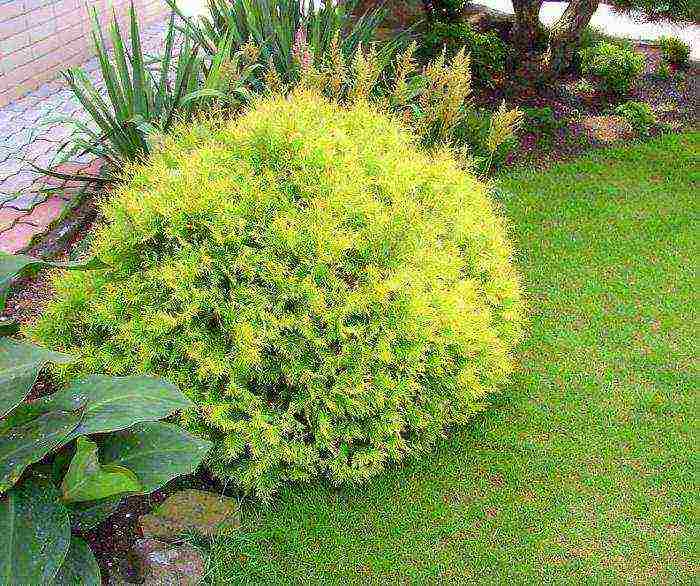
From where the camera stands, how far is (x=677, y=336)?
389 cm

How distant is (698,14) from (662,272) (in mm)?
2025

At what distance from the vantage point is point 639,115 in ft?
20.6

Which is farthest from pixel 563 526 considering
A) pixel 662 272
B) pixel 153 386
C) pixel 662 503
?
pixel 662 272

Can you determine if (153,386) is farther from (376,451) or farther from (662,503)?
(662,503)

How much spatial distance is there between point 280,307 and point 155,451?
68 centimetres

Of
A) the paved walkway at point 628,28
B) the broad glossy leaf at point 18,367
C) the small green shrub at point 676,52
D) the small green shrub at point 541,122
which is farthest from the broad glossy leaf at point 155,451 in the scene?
the paved walkway at point 628,28

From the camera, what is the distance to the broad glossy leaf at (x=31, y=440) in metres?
2.06

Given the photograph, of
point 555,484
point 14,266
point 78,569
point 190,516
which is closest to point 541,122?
point 555,484

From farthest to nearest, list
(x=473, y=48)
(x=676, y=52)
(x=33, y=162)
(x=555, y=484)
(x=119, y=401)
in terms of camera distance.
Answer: (x=676, y=52) < (x=473, y=48) < (x=33, y=162) < (x=555, y=484) < (x=119, y=401)

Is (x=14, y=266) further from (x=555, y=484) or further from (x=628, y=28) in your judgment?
(x=628, y=28)

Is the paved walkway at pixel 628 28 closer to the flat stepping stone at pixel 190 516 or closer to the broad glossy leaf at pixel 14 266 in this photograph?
the flat stepping stone at pixel 190 516

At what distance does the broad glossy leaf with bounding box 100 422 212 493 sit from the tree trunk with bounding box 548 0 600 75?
5.13 meters

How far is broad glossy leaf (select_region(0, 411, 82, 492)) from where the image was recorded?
2062mm

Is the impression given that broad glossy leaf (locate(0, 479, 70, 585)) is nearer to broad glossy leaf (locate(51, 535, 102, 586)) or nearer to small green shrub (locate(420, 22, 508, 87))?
broad glossy leaf (locate(51, 535, 102, 586))
